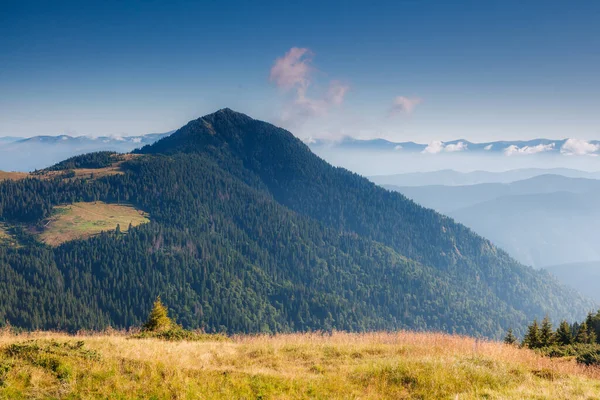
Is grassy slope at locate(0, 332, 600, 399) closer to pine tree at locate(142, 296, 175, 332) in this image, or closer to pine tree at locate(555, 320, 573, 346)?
pine tree at locate(142, 296, 175, 332)

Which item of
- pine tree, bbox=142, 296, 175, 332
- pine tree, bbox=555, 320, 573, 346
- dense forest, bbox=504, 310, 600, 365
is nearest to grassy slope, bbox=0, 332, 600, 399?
dense forest, bbox=504, 310, 600, 365

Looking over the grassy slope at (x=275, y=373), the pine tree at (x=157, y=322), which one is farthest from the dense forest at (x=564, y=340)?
the pine tree at (x=157, y=322)

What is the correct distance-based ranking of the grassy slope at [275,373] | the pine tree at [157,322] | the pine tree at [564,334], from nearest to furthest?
the grassy slope at [275,373], the pine tree at [157,322], the pine tree at [564,334]

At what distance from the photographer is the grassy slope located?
Answer: 12.7 meters

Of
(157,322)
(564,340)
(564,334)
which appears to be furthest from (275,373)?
(564,334)

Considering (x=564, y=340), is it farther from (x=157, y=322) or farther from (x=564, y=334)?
(x=157, y=322)

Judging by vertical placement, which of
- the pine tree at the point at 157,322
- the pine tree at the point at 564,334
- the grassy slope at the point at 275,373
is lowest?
the pine tree at the point at 564,334

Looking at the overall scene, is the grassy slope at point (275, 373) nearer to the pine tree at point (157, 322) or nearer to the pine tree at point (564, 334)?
the pine tree at point (157, 322)

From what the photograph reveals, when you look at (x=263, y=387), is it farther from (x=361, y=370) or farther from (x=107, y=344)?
(x=107, y=344)

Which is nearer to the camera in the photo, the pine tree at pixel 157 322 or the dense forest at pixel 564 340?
the dense forest at pixel 564 340

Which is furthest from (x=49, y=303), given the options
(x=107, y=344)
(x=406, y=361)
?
(x=406, y=361)

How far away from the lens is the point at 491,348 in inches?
780

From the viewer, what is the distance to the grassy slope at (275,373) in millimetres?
12664

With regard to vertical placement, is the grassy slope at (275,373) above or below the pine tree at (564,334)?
above
